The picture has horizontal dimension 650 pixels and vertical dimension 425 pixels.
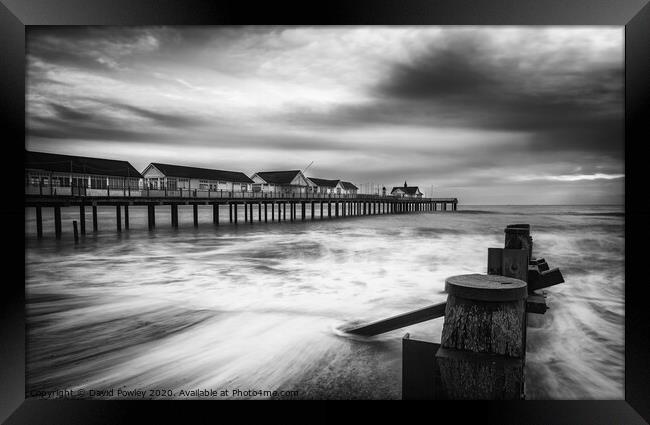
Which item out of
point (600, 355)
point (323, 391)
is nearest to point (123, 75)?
point (323, 391)

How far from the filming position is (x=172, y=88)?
7789mm

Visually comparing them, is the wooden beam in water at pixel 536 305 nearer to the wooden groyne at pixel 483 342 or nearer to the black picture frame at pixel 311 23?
the black picture frame at pixel 311 23

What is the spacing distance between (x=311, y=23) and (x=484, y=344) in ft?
9.14

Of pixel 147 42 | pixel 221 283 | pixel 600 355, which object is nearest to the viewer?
pixel 600 355

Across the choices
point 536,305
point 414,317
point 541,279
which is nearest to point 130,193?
point 414,317

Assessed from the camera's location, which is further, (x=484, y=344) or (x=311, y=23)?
(x=311, y=23)

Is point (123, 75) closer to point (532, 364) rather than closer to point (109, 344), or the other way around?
point (109, 344)

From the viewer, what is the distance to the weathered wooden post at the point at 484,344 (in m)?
1.78

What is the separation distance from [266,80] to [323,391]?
5.88 metres

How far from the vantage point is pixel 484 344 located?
1806mm

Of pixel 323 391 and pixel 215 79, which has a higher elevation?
pixel 215 79

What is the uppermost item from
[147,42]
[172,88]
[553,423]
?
[147,42]

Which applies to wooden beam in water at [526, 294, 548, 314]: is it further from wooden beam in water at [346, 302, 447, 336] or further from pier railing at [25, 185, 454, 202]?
pier railing at [25, 185, 454, 202]

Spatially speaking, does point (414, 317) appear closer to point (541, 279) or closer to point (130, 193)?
point (541, 279)
